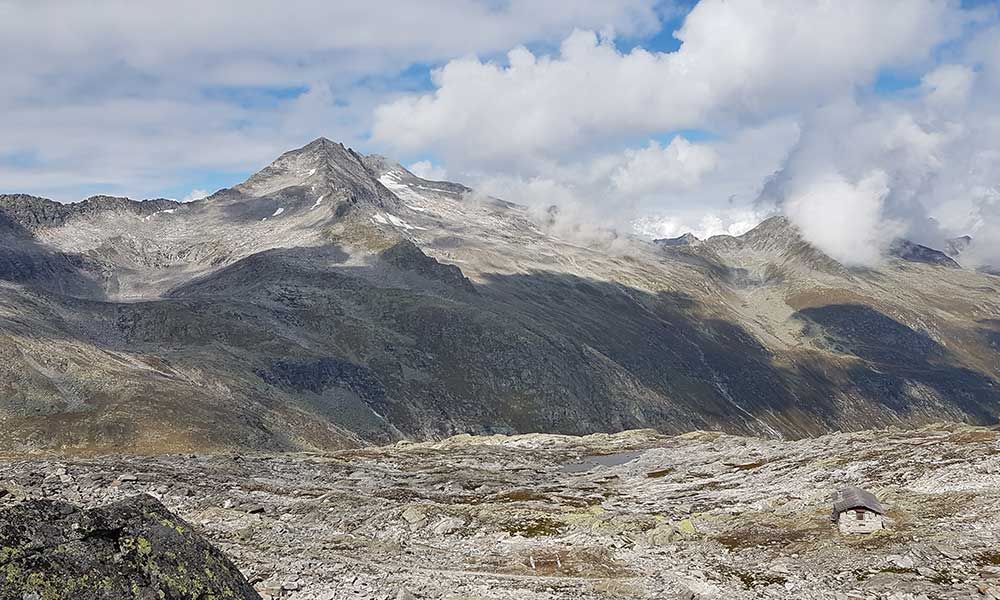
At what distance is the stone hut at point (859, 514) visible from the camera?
48.6 metres

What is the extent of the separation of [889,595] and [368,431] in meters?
174

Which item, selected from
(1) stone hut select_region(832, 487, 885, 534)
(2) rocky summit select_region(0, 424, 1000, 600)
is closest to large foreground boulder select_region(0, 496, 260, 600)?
(2) rocky summit select_region(0, 424, 1000, 600)

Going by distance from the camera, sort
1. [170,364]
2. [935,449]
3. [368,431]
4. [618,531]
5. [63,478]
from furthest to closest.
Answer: [368,431]
[170,364]
[935,449]
[63,478]
[618,531]

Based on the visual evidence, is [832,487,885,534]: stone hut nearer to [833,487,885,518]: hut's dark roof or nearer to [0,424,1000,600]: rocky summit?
[833,487,885,518]: hut's dark roof

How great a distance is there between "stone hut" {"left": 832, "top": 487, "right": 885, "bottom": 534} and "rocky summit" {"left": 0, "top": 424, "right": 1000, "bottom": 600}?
0.94 metres

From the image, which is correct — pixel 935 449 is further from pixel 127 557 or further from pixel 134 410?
pixel 134 410

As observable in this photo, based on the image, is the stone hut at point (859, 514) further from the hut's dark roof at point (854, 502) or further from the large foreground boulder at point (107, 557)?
the large foreground boulder at point (107, 557)

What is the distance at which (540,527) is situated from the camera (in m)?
55.1

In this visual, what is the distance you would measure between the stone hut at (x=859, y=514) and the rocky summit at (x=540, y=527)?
940mm

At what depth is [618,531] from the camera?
52.9 m

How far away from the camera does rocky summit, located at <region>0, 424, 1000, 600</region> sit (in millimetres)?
37531

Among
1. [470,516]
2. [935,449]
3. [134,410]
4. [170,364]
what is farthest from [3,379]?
[935,449]

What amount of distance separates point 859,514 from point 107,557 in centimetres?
4787

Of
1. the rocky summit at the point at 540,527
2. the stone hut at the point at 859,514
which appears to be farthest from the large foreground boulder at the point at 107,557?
the stone hut at the point at 859,514
